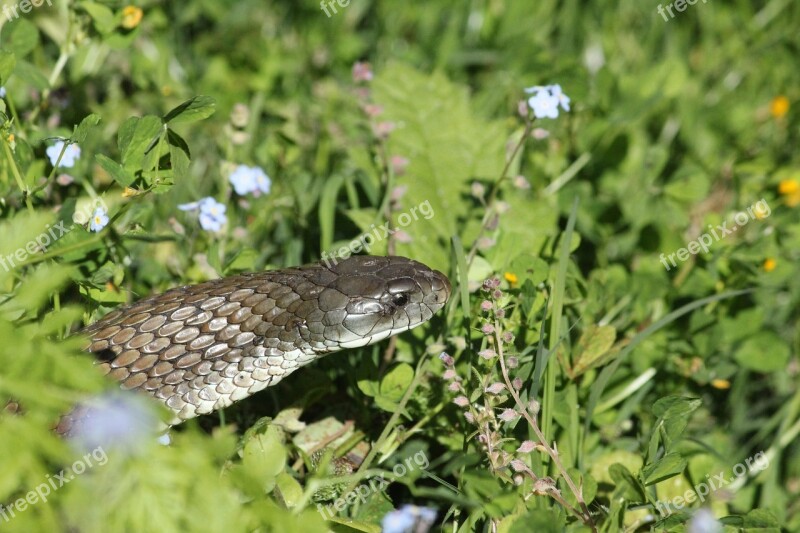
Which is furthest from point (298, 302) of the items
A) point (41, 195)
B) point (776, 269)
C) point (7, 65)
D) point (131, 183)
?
point (776, 269)

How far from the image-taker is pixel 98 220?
320 cm

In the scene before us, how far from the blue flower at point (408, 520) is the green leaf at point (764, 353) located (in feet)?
5.90

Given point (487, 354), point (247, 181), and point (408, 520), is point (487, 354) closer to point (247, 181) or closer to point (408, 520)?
point (408, 520)

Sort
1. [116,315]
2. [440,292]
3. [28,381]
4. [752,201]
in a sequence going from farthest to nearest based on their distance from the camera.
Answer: [752,201] < [440,292] < [116,315] < [28,381]

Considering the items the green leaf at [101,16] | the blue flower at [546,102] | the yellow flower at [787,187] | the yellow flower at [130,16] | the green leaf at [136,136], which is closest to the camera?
the green leaf at [136,136]

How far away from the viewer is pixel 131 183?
3139mm

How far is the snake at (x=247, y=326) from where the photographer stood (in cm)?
295

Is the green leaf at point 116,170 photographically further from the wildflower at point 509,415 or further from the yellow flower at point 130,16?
the wildflower at point 509,415

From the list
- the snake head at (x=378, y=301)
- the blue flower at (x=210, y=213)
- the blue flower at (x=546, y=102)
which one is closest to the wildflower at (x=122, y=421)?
the snake head at (x=378, y=301)

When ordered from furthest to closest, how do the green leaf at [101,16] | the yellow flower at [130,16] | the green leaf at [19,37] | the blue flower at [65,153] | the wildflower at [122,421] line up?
the yellow flower at [130,16], the green leaf at [101,16], the green leaf at [19,37], the blue flower at [65,153], the wildflower at [122,421]

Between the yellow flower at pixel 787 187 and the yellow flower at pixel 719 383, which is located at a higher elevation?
the yellow flower at pixel 787 187

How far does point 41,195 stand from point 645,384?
105 inches

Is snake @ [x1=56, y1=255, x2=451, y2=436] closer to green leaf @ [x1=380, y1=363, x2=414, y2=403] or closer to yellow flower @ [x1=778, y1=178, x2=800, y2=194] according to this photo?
green leaf @ [x1=380, y1=363, x2=414, y2=403]

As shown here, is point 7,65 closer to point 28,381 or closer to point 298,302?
point 298,302
